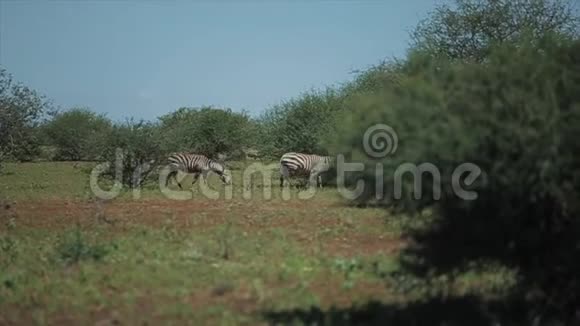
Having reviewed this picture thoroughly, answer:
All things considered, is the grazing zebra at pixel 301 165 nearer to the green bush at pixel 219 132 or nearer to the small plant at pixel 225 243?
the small plant at pixel 225 243

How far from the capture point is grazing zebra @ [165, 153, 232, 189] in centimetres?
3064

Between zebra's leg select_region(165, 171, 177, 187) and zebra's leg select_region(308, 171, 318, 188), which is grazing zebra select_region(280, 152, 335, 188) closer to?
zebra's leg select_region(308, 171, 318, 188)

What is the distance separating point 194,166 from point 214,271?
22.5 m

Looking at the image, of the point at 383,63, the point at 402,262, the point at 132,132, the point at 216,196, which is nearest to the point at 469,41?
the point at 383,63

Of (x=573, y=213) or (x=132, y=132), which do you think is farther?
(x=132, y=132)

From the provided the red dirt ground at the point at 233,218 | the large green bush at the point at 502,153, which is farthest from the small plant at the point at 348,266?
the large green bush at the point at 502,153

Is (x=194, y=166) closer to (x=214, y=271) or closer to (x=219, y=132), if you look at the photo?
(x=219, y=132)

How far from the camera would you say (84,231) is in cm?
1326

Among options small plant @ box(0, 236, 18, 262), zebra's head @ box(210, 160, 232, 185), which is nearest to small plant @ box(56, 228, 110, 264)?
small plant @ box(0, 236, 18, 262)

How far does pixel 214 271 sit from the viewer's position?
913cm

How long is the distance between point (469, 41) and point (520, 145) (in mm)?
22387

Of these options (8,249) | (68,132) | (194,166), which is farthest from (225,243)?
(68,132)

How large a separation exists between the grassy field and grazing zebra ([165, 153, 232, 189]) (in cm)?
1431

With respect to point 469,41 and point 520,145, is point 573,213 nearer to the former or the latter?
point 520,145
